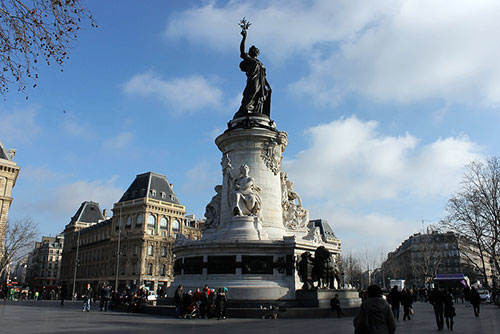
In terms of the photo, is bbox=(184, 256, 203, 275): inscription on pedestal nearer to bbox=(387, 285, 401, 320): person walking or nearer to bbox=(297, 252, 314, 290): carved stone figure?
bbox=(297, 252, 314, 290): carved stone figure

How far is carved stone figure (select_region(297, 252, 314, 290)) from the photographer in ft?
66.5

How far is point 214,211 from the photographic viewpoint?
2612 cm

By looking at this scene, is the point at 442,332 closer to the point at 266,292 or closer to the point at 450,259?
the point at 266,292

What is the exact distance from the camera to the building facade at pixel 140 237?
72188 millimetres

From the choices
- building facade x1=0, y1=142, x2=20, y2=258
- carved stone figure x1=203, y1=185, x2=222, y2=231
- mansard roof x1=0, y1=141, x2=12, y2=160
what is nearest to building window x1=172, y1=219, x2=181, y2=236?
building facade x1=0, y1=142, x2=20, y2=258

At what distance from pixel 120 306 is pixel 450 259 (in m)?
97.3

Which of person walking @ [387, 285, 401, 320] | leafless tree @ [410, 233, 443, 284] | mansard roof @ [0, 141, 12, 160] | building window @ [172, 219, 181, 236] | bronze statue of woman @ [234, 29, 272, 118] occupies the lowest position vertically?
person walking @ [387, 285, 401, 320]

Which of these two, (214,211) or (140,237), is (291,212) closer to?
(214,211)

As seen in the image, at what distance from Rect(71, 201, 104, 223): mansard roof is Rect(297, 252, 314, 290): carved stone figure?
9000 centimetres

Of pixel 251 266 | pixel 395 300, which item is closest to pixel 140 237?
pixel 251 266

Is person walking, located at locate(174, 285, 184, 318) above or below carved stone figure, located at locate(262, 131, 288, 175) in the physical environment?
below

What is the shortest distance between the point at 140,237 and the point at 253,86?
52281 millimetres

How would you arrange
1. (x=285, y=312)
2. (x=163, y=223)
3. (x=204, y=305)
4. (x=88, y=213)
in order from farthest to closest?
(x=88, y=213)
(x=163, y=223)
(x=204, y=305)
(x=285, y=312)

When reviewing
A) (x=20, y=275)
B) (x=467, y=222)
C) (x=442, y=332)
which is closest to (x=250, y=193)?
(x=442, y=332)
